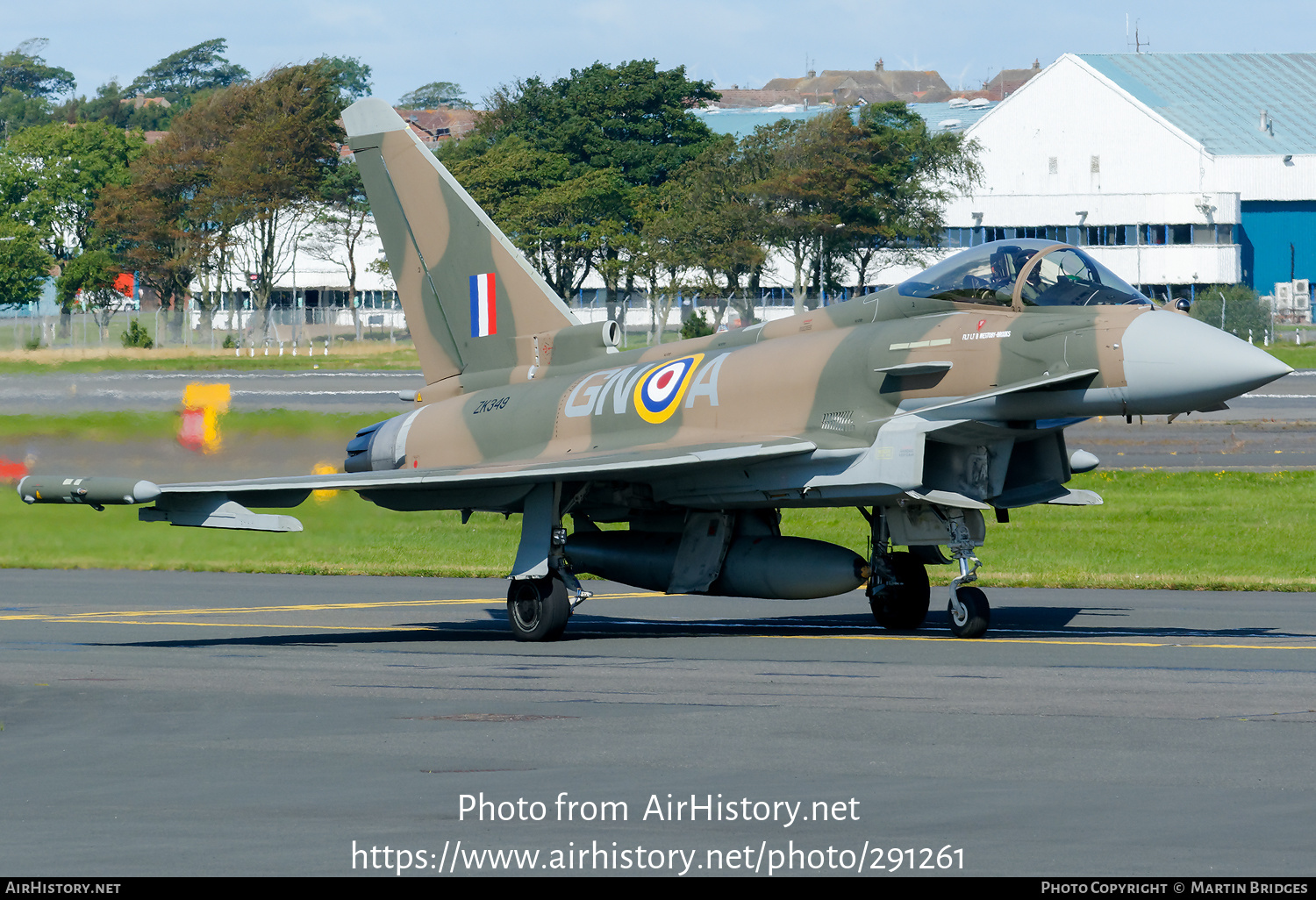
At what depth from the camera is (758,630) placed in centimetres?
1844

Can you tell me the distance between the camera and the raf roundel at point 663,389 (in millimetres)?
18078

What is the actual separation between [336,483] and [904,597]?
600cm

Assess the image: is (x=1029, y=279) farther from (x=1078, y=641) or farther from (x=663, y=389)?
(x=663, y=389)

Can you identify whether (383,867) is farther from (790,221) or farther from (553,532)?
(790,221)

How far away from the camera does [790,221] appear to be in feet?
256

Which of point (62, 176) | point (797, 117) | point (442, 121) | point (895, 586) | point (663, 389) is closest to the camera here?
point (895, 586)

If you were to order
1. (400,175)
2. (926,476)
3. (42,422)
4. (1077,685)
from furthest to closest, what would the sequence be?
(42,422)
(400,175)
(926,476)
(1077,685)

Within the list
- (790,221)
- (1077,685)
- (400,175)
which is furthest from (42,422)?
(790,221)

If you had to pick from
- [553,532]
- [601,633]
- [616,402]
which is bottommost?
[601,633]

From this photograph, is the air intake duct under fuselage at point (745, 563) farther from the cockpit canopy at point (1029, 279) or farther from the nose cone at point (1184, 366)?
the nose cone at point (1184, 366)

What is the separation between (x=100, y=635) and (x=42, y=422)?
13.5m

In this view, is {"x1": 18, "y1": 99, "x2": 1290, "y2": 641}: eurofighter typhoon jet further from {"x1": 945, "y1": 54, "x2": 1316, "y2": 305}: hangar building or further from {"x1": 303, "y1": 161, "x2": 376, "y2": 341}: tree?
{"x1": 303, "y1": 161, "x2": 376, "y2": 341}: tree

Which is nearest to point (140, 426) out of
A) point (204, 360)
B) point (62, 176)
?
point (204, 360)

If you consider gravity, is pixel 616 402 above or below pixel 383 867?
above
